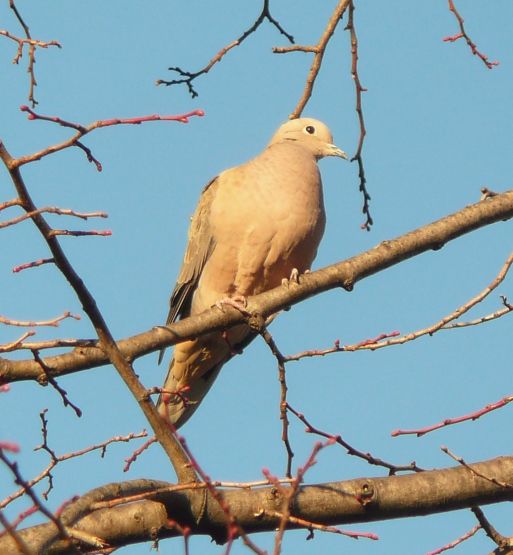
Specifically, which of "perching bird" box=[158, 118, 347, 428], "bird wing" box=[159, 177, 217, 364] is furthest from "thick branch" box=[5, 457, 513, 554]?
"bird wing" box=[159, 177, 217, 364]

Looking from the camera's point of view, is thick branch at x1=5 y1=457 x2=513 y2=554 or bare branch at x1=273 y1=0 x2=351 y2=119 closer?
thick branch at x1=5 y1=457 x2=513 y2=554

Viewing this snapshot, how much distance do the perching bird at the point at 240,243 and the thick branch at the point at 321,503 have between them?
5.46ft

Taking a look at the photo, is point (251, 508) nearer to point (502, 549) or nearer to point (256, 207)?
point (502, 549)

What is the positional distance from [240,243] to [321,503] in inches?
80.6

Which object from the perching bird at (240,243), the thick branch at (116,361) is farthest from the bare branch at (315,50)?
the thick branch at (116,361)

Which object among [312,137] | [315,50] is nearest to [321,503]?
[315,50]

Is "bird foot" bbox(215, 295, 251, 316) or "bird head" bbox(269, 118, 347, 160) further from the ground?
"bird head" bbox(269, 118, 347, 160)

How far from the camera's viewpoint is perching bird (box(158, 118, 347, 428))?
5.07 metres

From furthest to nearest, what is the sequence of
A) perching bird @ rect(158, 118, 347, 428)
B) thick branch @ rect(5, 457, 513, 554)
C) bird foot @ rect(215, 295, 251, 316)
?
1. perching bird @ rect(158, 118, 347, 428)
2. bird foot @ rect(215, 295, 251, 316)
3. thick branch @ rect(5, 457, 513, 554)

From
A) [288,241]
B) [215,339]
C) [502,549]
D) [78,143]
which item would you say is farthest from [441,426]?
[215,339]

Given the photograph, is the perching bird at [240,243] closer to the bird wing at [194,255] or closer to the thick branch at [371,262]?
the bird wing at [194,255]

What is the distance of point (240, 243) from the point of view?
5.16 m

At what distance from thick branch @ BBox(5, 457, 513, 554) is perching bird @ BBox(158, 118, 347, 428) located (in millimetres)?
1664

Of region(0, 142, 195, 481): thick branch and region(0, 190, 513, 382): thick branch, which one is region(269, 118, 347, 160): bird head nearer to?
region(0, 190, 513, 382): thick branch
